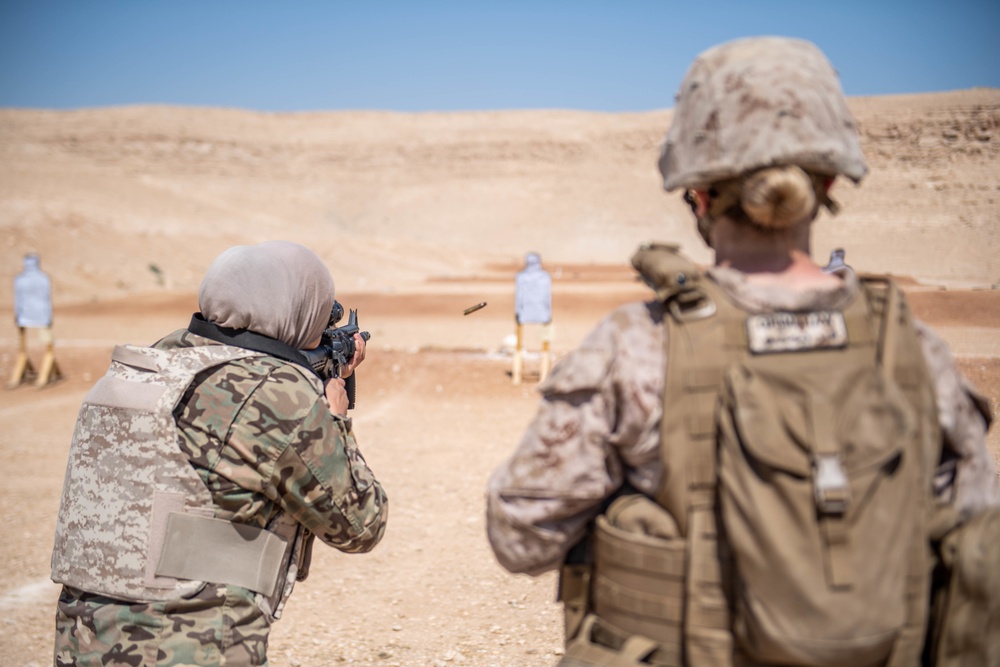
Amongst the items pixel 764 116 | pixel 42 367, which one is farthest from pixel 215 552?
pixel 42 367

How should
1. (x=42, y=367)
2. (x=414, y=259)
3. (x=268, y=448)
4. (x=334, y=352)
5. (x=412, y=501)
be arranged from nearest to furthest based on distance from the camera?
(x=268, y=448), (x=334, y=352), (x=412, y=501), (x=42, y=367), (x=414, y=259)

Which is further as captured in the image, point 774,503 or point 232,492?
point 232,492

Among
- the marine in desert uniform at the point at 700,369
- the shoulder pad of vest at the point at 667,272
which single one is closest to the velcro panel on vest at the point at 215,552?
the marine in desert uniform at the point at 700,369

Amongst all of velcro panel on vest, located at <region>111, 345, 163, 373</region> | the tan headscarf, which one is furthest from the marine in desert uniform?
velcro panel on vest, located at <region>111, 345, 163, 373</region>

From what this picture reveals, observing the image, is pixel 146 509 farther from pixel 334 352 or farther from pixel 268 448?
pixel 334 352

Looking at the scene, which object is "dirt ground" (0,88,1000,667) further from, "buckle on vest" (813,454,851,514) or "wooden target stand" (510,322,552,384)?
"buckle on vest" (813,454,851,514)

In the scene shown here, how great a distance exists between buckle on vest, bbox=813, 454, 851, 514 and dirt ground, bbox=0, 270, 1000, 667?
3.23m

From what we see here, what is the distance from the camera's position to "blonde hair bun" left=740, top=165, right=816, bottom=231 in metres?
1.55

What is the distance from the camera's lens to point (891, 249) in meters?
23.4

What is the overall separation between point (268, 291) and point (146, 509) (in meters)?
0.65

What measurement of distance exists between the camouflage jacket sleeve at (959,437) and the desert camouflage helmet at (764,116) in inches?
16.3

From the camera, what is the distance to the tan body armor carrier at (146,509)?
6.80 feet

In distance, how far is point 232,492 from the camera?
2.09 meters

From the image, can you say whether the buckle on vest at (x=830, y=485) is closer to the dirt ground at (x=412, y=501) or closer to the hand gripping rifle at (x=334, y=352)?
the hand gripping rifle at (x=334, y=352)
